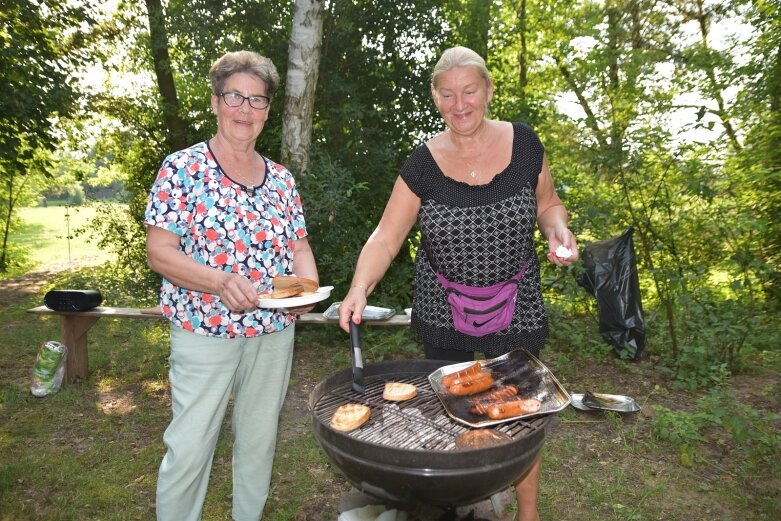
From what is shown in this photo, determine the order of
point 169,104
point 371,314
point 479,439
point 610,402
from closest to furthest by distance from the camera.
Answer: point 479,439 → point 610,402 → point 371,314 → point 169,104

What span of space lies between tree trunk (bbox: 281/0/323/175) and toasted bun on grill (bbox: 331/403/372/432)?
4.31 meters

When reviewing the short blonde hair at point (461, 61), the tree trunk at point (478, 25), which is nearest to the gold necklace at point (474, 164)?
the short blonde hair at point (461, 61)

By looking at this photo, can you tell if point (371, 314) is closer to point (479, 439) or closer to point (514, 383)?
point (514, 383)

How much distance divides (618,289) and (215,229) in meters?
4.28

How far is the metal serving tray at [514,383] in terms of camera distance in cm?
207

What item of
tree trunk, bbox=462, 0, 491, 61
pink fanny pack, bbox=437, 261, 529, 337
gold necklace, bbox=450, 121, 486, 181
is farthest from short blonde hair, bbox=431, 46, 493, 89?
tree trunk, bbox=462, 0, 491, 61

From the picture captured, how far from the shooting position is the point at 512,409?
80.6 inches

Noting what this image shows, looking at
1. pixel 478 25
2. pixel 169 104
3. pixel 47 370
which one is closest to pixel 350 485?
pixel 47 370

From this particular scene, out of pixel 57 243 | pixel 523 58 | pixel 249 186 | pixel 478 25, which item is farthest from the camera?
pixel 57 243

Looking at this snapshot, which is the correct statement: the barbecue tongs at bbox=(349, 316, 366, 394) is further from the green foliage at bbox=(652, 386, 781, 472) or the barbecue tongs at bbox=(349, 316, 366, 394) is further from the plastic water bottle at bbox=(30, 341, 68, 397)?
the plastic water bottle at bbox=(30, 341, 68, 397)

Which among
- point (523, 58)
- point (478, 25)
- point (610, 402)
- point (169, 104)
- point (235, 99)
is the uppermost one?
point (523, 58)

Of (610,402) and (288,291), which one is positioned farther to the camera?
(610,402)

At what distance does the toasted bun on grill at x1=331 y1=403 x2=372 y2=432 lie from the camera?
203 cm

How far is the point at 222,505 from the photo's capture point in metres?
3.40
